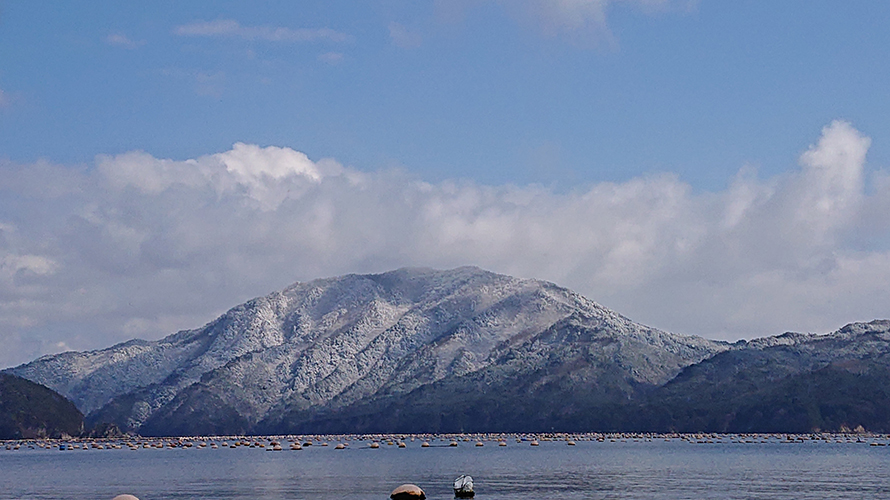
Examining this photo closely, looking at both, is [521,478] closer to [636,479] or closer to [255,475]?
[636,479]

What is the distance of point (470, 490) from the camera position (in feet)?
415

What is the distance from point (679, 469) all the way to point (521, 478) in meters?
37.9

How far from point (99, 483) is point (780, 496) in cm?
10978

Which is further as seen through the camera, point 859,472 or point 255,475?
point 255,475

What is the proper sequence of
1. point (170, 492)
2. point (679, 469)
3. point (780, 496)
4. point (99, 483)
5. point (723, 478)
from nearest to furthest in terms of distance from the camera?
point (780, 496) → point (170, 492) → point (723, 478) → point (99, 483) → point (679, 469)

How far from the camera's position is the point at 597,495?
12825 cm

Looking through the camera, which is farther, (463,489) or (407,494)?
(463,489)

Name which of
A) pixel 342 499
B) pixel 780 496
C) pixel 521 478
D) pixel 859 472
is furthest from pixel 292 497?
pixel 859 472

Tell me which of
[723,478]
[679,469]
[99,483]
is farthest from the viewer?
[679,469]

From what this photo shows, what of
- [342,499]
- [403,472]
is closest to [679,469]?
[403,472]

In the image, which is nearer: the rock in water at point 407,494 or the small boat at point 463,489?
the rock in water at point 407,494

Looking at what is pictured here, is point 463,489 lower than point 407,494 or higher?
higher

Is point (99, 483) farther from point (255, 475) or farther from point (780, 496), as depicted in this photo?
point (780, 496)

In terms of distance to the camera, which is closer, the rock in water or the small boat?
the rock in water
